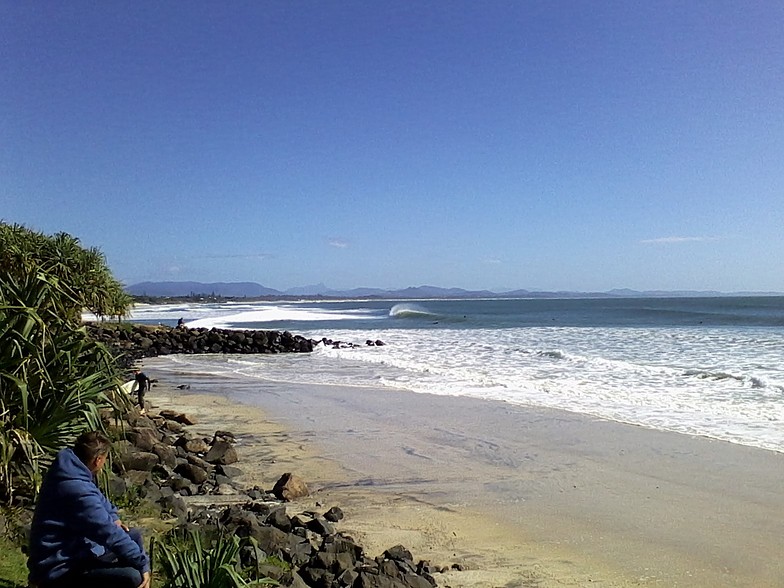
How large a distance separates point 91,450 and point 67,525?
1.25 feet

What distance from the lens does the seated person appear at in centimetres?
345

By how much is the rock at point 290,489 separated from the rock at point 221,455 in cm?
143

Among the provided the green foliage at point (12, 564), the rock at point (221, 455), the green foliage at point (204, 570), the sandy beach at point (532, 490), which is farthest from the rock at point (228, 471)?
the green foliage at point (204, 570)

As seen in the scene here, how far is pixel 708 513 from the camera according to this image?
6.94 m

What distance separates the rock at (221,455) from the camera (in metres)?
8.63

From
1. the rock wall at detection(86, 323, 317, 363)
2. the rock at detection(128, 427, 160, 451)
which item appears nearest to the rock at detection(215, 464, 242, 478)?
the rock at detection(128, 427, 160, 451)

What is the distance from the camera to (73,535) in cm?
349

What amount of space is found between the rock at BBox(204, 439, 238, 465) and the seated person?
16.9 ft

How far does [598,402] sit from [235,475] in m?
8.35

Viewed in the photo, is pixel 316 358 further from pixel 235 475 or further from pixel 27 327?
pixel 27 327

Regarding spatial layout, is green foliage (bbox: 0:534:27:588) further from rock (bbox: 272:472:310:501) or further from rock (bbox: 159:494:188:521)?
rock (bbox: 272:472:310:501)

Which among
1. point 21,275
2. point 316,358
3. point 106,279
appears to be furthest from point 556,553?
point 316,358

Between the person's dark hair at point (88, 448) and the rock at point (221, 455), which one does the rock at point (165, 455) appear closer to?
the rock at point (221, 455)

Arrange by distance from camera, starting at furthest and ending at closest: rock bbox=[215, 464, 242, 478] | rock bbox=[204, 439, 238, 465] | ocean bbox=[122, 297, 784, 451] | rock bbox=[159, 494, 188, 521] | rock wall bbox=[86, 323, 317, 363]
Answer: rock wall bbox=[86, 323, 317, 363] → ocean bbox=[122, 297, 784, 451] → rock bbox=[204, 439, 238, 465] → rock bbox=[215, 464, 242, 478] → rock bbox=[159, 494, 188, 521]
